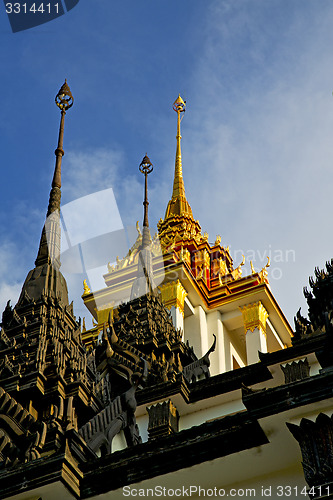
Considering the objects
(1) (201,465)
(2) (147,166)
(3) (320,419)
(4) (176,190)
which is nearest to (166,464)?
(1) (201,465)

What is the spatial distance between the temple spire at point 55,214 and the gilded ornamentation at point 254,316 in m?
11.3

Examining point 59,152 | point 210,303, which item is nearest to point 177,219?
point 210,303

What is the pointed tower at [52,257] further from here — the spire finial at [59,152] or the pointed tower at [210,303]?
the pointed tower at [210,303]

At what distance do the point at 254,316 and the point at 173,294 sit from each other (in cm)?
348

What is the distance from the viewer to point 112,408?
1708cm

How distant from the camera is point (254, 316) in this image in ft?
116

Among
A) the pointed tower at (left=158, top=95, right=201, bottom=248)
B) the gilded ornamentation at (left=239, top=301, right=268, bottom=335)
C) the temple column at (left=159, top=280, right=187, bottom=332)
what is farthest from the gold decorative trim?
the pointed tower at (left=158, top=95, right=201, bottom=248)

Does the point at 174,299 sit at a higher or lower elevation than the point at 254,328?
higher

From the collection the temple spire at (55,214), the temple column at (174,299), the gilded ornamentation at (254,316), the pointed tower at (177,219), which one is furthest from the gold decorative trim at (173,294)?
the temple spire at (55,214)

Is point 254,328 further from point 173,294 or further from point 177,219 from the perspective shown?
point 177,219

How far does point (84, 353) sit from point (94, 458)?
6.28m

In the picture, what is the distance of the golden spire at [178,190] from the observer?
146 ft

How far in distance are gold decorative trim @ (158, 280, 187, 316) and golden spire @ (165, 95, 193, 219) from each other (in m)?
9.31

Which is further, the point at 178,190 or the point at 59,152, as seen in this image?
the point at 178,190
